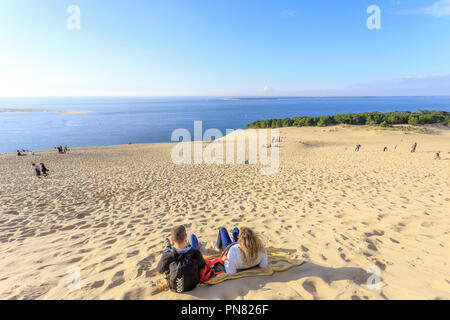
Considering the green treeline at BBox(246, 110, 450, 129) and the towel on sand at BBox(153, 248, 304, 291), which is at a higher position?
the green treeline at BBox(246, 110, 450, 129)

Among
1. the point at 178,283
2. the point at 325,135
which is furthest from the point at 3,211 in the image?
the point at 325,135

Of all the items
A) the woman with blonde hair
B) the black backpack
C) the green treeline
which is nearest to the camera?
the black backpack

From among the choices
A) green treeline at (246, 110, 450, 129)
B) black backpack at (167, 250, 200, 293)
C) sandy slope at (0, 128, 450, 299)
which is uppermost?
green treeline at (246, 110, 450, 129)

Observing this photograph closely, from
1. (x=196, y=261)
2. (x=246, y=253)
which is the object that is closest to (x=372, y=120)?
(x=246, y=253)

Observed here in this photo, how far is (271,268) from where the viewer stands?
312 cm

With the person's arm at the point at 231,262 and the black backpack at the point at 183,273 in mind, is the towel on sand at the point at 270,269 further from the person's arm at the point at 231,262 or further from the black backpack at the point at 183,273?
the black backpack at the point at 183,273

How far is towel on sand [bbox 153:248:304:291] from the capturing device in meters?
2.93

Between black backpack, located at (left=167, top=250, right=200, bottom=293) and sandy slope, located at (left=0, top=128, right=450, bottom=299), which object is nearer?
black backpack, located at (left=167, top=250, right=200, bottom=293)

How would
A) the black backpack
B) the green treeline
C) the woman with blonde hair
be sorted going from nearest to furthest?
the black backpack
the woman with blonde hair
the green treeline

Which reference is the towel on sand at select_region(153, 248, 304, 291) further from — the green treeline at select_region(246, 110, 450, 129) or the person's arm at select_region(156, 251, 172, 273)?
the green treeline at select_region(246, 110, 450, 129)

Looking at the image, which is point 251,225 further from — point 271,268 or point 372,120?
point 372,120

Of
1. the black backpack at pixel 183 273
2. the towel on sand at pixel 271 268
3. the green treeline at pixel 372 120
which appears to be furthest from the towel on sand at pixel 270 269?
the green treeline at pixel 372 120

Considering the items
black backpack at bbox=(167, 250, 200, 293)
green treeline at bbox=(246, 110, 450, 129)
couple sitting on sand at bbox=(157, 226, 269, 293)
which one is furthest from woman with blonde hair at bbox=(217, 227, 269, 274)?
green treeline at bbox=(246, 110, 450, 129)

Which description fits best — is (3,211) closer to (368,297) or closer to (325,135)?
(368,297)
